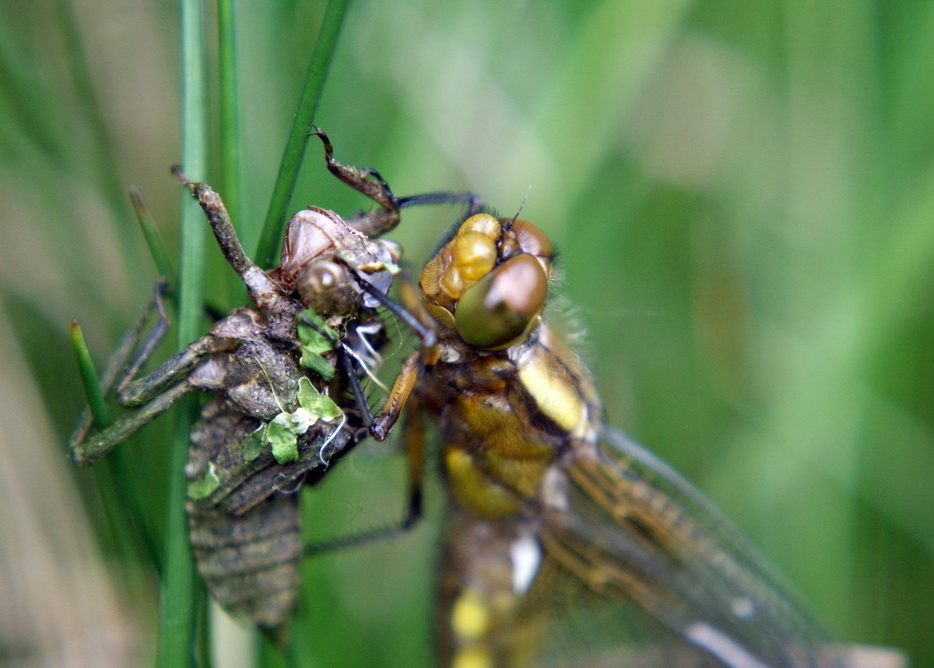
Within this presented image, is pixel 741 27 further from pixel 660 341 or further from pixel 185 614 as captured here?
pixel 185 614

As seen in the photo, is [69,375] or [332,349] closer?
[332,349]

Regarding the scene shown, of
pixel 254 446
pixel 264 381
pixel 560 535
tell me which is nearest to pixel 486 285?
pixel 264 381

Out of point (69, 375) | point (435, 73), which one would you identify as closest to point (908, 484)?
point (435, 73)

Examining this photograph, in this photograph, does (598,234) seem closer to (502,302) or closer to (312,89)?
(502,302)

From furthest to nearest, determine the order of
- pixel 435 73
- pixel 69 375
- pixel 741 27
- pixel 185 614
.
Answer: pixel 741 27 → pixel 435 73 → pixel 69 375 → pixel 185 614

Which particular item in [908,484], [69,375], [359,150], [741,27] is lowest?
[908,484]

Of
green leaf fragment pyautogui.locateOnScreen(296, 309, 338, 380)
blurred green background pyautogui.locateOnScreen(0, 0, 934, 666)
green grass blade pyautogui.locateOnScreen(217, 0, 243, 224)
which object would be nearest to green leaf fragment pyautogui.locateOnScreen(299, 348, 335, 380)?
green leaf fragment pyautogui.locateOnScreen(296, 309, 338, 380)
